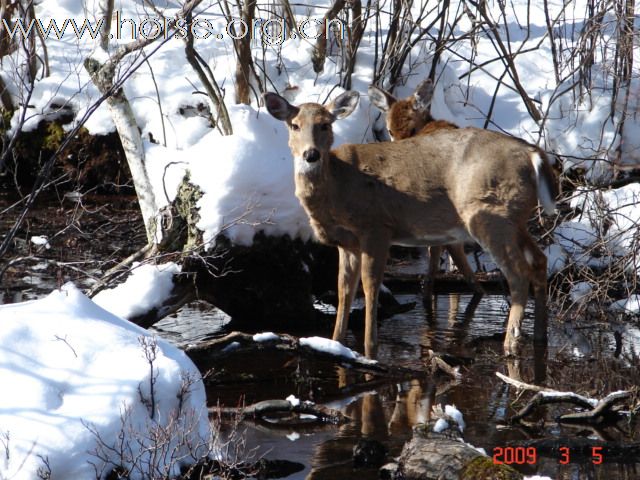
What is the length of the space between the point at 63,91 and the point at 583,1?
9.26 metres

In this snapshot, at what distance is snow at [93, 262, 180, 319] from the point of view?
8133 mm

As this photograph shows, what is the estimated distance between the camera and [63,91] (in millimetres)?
14586

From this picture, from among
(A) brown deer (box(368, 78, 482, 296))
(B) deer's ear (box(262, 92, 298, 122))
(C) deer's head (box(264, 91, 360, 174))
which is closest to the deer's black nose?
(C) deer's head (box(264, 91, 360, 174))

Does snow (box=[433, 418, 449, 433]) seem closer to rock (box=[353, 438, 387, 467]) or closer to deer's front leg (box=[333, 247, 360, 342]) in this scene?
rock (box=[353, 438, 387, 467])

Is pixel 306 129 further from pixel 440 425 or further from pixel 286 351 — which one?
pixel 440 425

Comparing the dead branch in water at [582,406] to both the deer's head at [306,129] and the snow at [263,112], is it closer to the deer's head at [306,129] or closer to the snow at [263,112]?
the deer's head at [306,129]

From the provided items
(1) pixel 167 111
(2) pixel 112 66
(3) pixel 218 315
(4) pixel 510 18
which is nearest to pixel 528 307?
(3) pixel 218 315

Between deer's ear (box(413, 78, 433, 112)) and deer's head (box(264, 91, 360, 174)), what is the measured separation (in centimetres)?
220

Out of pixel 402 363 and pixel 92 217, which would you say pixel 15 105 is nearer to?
pixel 92 217

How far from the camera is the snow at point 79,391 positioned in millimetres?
4445

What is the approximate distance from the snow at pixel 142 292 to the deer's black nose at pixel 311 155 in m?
1.51
